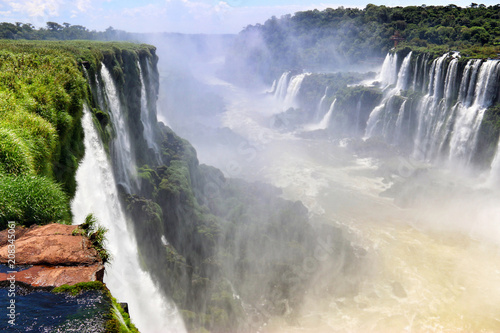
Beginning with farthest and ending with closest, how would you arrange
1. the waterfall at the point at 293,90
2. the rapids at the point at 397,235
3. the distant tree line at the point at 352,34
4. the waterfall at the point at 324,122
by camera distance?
the waterfall at the point at 293,90
the distant tree line at the point at 352,34
the waterfall at the point at 324,122
the rapids at the point at 397,235

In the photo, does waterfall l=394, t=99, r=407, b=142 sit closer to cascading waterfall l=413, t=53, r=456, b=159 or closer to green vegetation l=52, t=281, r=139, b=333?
cascading waterfall l=413, t=53, r=456, b=159

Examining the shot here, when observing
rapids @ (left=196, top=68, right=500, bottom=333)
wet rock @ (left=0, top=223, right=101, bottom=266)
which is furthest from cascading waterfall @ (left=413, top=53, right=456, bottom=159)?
wet rock @ (left=0, top=223, right=101, bottom=266)

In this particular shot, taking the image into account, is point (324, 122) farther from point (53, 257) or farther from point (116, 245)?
point (53, 257)

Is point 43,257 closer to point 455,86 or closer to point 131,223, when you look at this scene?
point 131,223

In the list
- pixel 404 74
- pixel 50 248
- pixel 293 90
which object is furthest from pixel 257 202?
pixel 293 90

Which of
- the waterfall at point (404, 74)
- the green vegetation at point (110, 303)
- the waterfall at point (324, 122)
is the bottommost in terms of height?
the waterfall at point (324, 122)

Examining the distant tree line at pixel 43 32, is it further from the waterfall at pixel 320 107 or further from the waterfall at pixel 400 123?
the waterfall at pixel 400 123

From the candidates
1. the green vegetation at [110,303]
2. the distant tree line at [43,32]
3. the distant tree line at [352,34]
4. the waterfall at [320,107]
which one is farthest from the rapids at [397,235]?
the distant tree line at [43,32]
